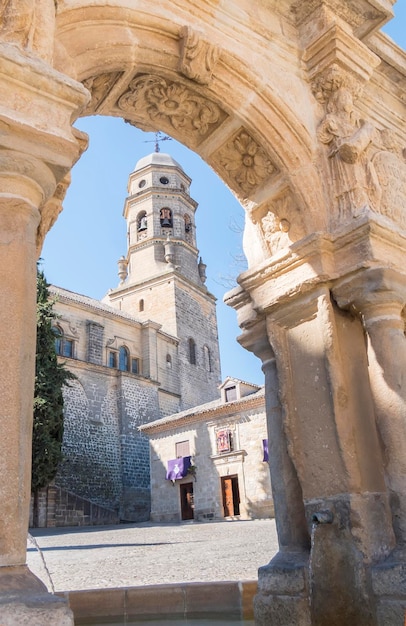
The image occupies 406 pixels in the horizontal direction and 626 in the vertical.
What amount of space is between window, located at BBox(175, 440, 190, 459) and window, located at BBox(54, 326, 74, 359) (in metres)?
6.98

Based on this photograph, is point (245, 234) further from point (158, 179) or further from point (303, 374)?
point (158, 179)

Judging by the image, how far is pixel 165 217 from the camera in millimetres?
37094

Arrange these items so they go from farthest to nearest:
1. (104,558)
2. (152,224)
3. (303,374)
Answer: (152,224) < (104,558) < (303,374)

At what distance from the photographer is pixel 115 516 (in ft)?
83.5

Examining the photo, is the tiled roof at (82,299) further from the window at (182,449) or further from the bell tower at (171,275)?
the window at (182,449)

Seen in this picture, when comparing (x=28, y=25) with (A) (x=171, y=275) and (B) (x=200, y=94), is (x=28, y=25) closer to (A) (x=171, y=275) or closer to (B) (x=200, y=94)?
(B) (x=200, y=94)

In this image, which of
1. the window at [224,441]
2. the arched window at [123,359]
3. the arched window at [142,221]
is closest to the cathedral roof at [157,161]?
the arched window at [142,221]

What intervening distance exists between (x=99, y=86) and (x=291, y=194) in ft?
5.42

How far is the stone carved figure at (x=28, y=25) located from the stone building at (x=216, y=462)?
19854 mm

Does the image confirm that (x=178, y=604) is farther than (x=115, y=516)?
No

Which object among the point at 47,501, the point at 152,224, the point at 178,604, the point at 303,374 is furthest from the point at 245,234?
the point at 152,224

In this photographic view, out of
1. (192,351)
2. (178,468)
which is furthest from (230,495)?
(192,351)

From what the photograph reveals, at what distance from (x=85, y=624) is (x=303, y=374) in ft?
8.31

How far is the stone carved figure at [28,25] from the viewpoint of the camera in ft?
9.31
